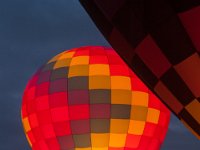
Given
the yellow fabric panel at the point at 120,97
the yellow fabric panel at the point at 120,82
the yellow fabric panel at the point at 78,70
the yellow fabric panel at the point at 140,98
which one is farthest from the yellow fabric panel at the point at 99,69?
the yellow fabric panel at the point at 140,98

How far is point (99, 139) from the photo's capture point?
1260 centimetres

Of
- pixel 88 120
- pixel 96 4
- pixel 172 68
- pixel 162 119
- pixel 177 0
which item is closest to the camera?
pixel 177 0

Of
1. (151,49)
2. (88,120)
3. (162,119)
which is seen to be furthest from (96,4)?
(162,119)

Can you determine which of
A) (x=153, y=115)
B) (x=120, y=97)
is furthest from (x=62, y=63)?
(x=153, y=115)

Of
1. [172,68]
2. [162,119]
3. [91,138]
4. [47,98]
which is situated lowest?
[162,119]

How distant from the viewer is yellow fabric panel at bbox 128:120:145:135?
41.7 ft

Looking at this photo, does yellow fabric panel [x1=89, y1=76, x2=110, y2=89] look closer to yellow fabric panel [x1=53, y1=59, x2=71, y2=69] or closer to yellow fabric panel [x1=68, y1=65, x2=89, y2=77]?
yellow fabric panel [x1=68, y1=65, x2=89, y2=77]

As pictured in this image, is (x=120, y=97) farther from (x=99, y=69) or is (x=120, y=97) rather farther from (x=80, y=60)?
(x=80, y=60)

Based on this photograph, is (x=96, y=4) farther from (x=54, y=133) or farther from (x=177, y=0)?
(x=54, y=133)

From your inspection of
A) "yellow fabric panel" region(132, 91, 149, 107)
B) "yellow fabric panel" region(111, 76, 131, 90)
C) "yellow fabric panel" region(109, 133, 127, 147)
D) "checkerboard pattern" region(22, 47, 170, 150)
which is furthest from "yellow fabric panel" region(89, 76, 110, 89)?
"yellow fabric panel" region(109, 133, 127, 147)

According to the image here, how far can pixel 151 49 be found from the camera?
628cm

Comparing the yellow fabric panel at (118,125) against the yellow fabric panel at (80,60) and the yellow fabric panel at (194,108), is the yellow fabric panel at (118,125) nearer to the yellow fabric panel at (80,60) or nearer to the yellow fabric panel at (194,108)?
the yellow fabric panel at (80,60)

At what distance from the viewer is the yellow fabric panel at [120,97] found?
12633mm

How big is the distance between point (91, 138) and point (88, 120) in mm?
430
